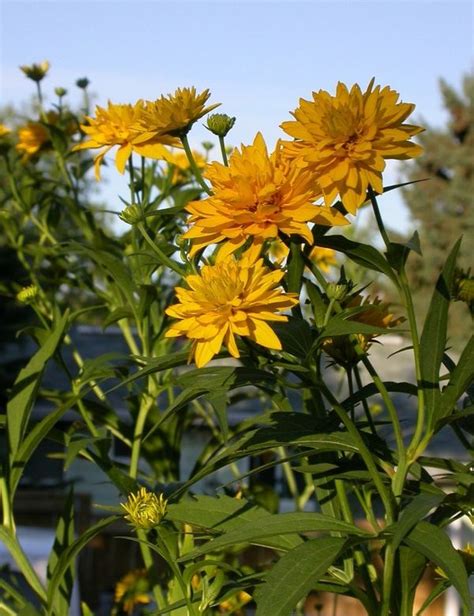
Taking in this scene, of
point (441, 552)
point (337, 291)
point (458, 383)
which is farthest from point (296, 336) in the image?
point (441, 552)

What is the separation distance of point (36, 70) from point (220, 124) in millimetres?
1976

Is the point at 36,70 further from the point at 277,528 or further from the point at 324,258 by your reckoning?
the point at 277,528

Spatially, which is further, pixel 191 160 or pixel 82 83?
pixel 82 83

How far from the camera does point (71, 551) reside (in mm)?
1634

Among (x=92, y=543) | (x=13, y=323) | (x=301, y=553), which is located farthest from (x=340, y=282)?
(x=13, y=323)

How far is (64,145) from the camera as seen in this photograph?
3.14 m

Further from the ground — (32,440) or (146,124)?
(146,124)

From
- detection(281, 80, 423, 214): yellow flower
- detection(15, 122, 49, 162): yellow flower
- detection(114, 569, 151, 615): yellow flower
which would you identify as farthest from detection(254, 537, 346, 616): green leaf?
detection(15, 122, 49, 162): yellow flower

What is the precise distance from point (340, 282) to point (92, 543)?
533 centimetres

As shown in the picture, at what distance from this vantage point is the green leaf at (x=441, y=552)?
1.20 metres

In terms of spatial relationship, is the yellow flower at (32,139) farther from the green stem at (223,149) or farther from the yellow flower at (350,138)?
the yellow flower at (350,138)

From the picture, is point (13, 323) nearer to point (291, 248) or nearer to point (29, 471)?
point (29, 471)

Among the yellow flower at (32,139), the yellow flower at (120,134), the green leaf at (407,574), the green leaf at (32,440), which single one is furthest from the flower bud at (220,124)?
the yellow flower at (32,139)

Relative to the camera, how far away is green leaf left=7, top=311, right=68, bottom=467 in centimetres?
182
